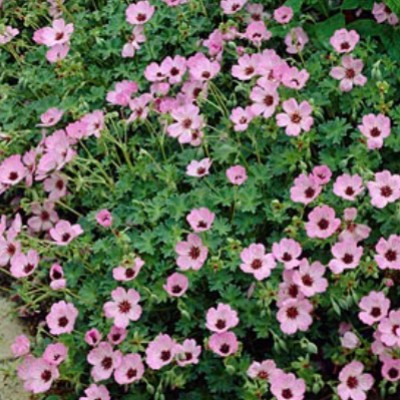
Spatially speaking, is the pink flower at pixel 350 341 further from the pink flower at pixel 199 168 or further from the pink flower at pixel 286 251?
the pink flower at pixel 199 168

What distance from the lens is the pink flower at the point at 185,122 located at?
2.86 metres

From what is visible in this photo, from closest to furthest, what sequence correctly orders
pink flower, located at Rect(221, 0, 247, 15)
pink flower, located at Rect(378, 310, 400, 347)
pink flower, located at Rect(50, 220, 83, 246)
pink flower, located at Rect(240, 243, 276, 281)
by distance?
1. pink flower, located at Rect(378, 310, 400, 347)
2. pink flower, located at Rect(240, 243, 276, 281)
3. pink flower, located at Rect(50, 220, 83, 246)
4. pink flower, located at Rect(221, 0, 247, 15)

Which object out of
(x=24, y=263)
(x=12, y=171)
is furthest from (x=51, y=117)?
(x=24, y=263)

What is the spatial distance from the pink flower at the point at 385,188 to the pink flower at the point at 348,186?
0.10 ft

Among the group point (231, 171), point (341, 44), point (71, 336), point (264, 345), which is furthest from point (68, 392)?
point (341, 44)

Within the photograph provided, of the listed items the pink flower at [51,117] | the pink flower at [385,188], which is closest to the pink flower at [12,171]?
the pink flower at [51,117]

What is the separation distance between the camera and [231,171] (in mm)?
2736

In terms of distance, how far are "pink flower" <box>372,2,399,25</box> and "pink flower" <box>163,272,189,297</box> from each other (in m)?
1.06

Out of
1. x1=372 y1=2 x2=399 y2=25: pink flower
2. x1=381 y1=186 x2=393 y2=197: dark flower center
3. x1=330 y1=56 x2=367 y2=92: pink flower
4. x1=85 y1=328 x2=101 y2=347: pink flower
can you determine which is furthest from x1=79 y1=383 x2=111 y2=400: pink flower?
x1=372 y1=2 x2=399 y2=25: pink flower

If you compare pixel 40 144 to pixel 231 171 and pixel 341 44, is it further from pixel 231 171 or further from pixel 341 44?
pixel 341 44

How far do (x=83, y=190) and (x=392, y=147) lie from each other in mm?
889

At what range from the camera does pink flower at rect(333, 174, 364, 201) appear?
2.60 m

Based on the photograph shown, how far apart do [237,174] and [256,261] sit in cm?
28

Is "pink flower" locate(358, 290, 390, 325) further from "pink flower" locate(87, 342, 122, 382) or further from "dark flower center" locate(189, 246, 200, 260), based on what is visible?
"pink flower" locate(87, 342, 122, 382)
